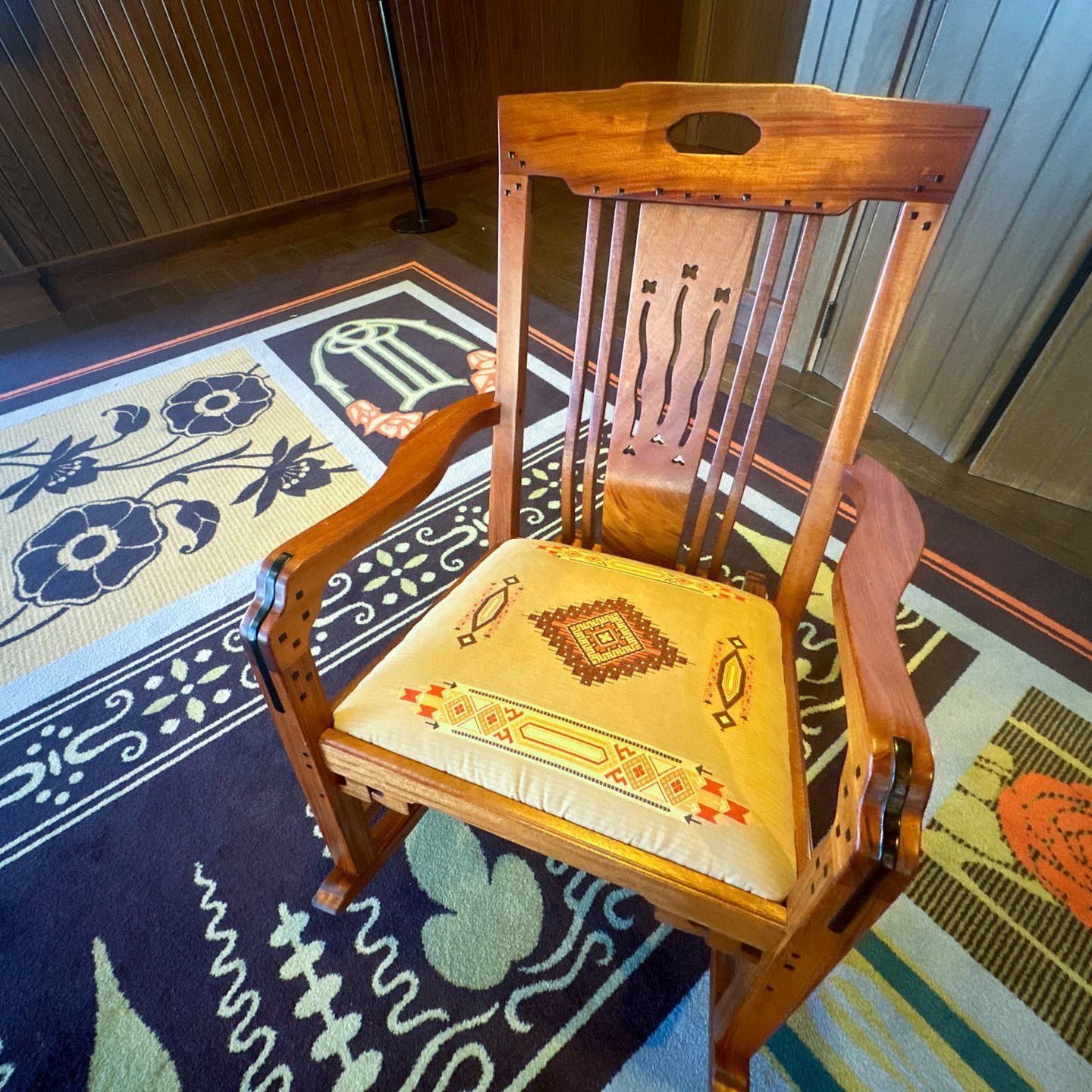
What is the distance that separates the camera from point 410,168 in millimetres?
3275

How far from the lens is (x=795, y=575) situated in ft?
2.94

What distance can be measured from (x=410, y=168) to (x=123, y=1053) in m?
3.64

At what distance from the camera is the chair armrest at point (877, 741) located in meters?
0.46

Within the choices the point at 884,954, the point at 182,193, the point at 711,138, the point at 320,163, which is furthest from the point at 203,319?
the point at 711,138

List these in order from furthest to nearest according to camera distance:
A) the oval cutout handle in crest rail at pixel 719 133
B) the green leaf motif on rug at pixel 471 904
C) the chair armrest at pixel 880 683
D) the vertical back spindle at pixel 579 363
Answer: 1. the oval cutout handle in crest rail at pixel 719 133
2. the green leaf motif on rug at pixel 471 904
3. the vertical back spindle at pixel 579 363
4. the chair armrest at pixel 880 683

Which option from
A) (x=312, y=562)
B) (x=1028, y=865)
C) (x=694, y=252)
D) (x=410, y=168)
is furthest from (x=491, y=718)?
(x=410, y=168)

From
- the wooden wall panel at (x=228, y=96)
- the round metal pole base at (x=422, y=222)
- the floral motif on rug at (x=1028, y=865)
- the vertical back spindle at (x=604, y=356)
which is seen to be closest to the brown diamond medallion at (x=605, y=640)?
the vertical back spindle at (x=604, y=356)

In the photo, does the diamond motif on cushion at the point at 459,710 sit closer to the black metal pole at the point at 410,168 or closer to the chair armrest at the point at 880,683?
the chair armrest at the point at 880,683

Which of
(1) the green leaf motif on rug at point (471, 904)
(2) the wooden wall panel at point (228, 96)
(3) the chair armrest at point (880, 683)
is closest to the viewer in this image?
(3) the chair armrest at point (880, 683)

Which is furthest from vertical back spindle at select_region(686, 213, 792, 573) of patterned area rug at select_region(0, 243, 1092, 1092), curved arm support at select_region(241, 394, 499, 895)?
patterned area rug at select_region(0, 243, 1092, 1092)

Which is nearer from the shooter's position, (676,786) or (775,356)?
(676,786)

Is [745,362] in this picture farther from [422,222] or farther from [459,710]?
[422,222]

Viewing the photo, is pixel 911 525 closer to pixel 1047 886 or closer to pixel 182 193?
pixel 1047 886

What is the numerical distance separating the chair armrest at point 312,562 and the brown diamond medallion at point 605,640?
250 mm
